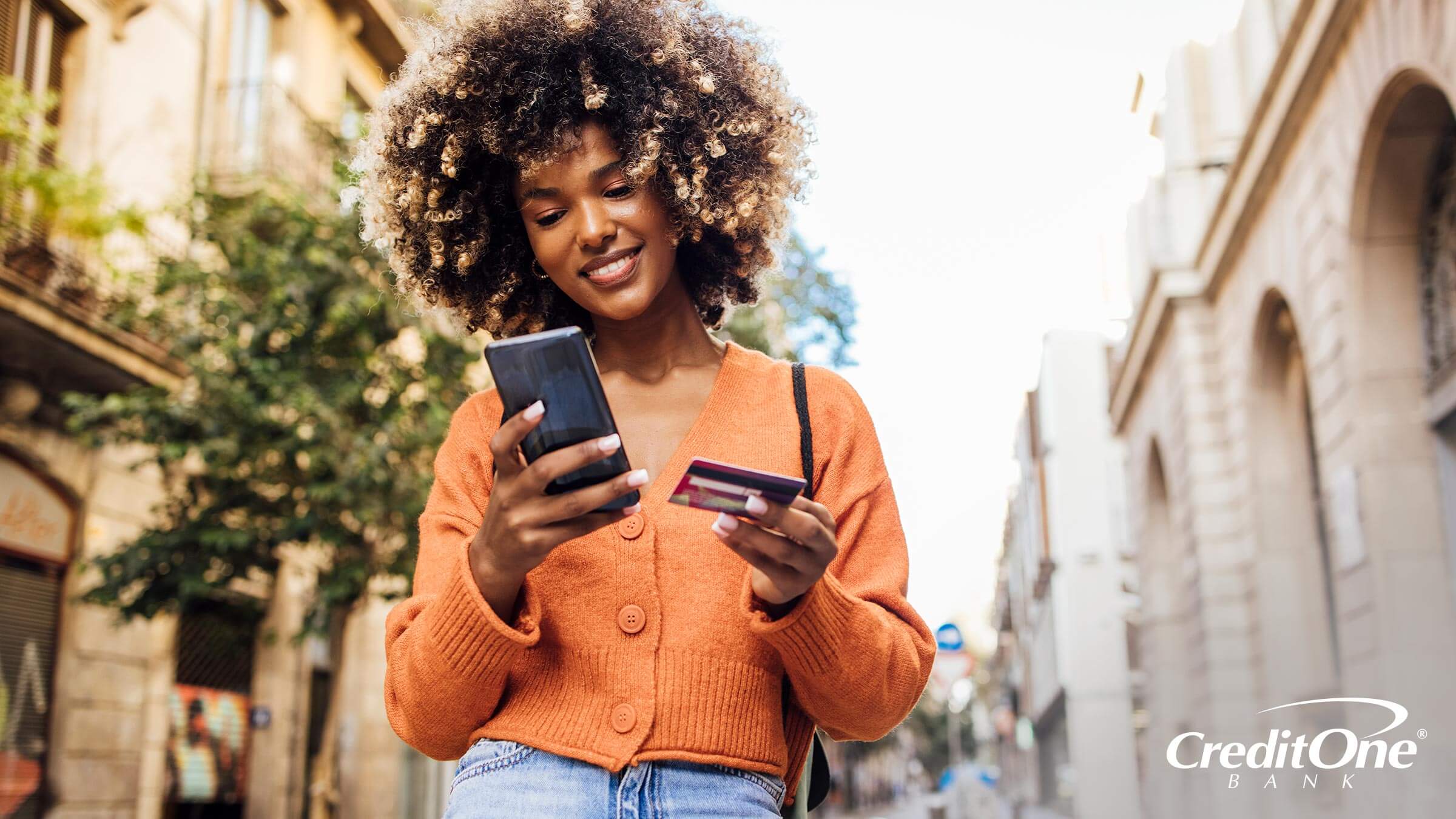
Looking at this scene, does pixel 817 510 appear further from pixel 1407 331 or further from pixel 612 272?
pixel 1407 331

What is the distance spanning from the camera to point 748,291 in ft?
8.42

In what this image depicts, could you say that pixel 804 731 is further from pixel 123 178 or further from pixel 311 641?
pixel 311 641

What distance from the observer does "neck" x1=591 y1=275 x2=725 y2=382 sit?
2316 mm

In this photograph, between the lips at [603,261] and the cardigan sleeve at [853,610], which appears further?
the lips at [603,261]

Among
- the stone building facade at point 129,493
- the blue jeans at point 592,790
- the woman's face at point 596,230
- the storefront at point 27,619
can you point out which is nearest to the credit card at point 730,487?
the blue jeans at point 592,790

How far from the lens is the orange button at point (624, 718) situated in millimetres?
1859

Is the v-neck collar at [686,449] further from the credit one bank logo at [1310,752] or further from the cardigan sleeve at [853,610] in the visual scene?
the credit one bank logo at [1310,752]

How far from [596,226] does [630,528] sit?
50 cm

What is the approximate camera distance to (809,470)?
6.89 ft

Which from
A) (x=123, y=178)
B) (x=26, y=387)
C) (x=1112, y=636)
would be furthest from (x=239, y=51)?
(x=1112, y=636)

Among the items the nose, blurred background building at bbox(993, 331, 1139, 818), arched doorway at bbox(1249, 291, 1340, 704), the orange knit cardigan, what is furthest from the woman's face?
blurred background building at bbox(993, 331, 1139, 818)

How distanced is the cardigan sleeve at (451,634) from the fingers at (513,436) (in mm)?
212

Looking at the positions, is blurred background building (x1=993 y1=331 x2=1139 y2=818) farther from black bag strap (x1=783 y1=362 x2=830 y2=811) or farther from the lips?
the lips

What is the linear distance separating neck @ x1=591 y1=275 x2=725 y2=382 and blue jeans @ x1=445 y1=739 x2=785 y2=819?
0.72m
